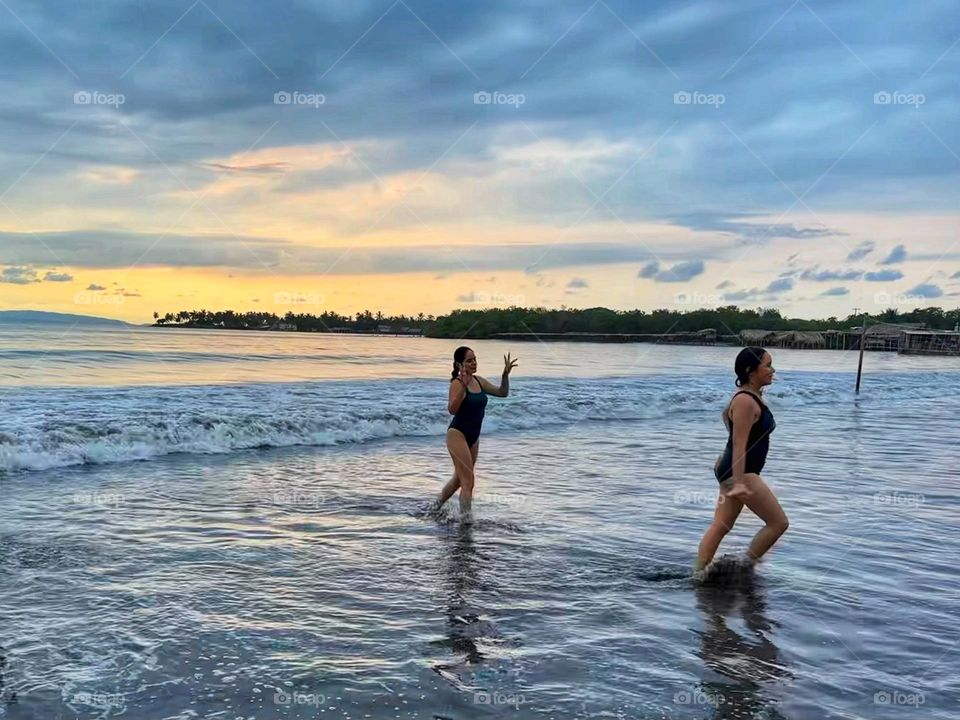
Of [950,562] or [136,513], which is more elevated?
[950,562]

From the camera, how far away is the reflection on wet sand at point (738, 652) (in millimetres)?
4641

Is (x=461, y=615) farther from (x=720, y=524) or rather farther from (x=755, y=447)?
(x=755, y=447)

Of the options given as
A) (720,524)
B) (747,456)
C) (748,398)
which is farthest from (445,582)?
(748,398)

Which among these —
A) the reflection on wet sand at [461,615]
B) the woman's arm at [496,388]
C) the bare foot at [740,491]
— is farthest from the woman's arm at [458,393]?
the bare foot at [740,491]

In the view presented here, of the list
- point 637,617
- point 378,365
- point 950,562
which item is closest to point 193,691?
point 637,617

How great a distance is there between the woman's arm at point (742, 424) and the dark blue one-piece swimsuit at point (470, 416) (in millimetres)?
4036

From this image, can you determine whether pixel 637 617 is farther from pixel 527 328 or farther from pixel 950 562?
pixel 527 328

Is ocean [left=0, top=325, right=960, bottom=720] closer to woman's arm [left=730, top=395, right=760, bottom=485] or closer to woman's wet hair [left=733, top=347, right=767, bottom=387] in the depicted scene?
woman's arm [left=730, top=395, right=760, bottom=485]

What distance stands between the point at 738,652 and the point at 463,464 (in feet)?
17.1

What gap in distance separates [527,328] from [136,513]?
10488cm

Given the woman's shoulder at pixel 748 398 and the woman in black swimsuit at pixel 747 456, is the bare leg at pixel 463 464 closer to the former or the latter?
the woman in black swimsuit at pixel 747 456

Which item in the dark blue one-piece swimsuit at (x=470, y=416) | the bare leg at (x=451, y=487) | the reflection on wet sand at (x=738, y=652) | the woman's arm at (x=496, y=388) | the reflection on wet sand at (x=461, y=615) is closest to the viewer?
the reflection on wet sand at (x=738, y=652)

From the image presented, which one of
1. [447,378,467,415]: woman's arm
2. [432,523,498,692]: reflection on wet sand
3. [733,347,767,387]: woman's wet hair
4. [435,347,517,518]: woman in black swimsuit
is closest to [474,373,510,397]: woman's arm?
[435,347,517,518]: woman in black swimsuit

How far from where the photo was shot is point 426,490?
39.5 feet
